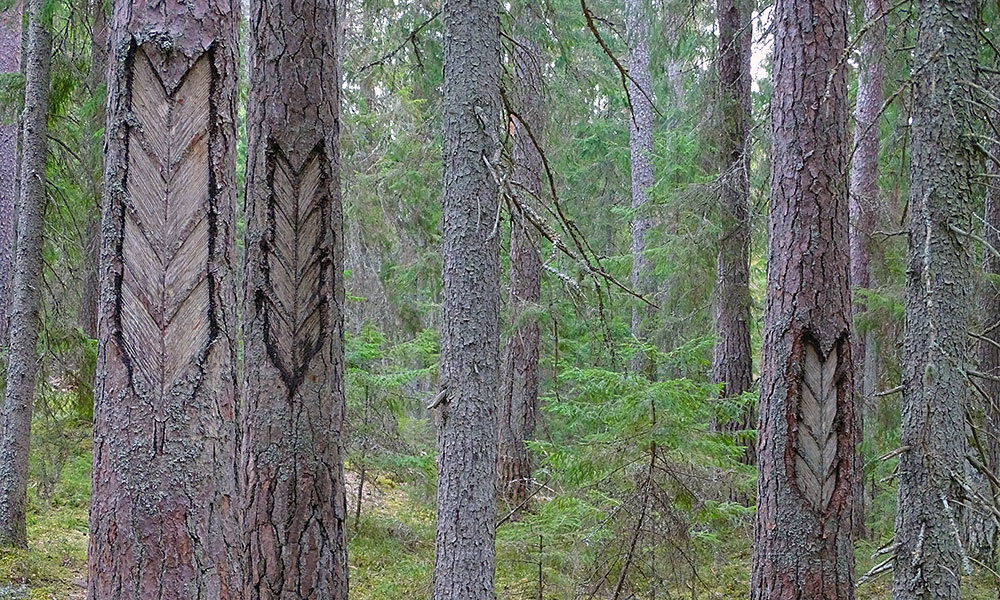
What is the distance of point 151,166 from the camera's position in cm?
261

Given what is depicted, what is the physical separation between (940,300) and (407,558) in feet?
22.9

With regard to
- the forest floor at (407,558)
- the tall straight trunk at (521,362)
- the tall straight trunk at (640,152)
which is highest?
the tall straight trunk at (640,152)

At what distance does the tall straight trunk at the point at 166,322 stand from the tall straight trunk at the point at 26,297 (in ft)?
20.6

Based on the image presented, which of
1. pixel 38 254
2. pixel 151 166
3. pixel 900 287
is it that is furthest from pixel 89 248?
pixel 900 287

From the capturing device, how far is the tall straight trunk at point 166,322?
2.50 metres

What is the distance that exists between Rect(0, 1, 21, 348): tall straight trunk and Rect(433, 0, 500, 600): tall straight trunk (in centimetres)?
873

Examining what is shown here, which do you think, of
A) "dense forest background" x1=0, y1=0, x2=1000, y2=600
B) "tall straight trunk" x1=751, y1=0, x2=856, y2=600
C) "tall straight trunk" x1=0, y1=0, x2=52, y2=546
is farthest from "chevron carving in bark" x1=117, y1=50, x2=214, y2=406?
"tall straight trunk" x1=0, y1=0, x2=52, y2=546

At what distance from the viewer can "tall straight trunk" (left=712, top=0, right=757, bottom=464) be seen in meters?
10.5

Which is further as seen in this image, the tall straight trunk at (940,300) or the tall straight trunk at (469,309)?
the tall straight trunk at (469,309)

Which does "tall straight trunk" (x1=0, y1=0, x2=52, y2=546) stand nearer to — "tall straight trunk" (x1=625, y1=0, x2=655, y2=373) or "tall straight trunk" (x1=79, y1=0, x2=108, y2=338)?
"tall straight trunk" (x1=79, y1=0, x2=108, y2=338)

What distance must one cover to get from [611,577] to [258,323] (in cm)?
437

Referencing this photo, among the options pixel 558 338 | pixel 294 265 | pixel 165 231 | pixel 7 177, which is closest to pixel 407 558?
pixel 558 338

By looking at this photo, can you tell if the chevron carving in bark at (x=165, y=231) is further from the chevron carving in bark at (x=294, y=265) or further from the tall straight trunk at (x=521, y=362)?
the tall straight trunk at (x=521, y=362)

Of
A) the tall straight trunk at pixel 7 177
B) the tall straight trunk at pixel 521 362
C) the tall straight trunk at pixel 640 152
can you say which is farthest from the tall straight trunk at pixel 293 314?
the tall straight trunk at pixel 640 152
